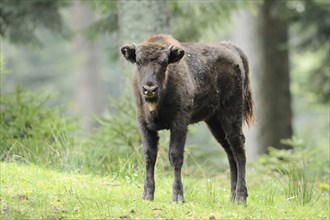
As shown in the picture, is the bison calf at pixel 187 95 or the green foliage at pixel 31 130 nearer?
the bison calf at pixel 187 95

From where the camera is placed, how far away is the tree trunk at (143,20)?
12.7 meters

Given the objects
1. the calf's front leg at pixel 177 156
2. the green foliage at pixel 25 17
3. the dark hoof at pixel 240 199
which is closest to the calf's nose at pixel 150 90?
the calf's front leg at pixel 177 156

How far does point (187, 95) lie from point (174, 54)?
616mm

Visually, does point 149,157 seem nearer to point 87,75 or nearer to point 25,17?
point 25,17

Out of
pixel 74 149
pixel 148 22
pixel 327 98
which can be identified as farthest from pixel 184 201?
pixel 327 98

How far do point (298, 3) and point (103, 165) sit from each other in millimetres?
8805

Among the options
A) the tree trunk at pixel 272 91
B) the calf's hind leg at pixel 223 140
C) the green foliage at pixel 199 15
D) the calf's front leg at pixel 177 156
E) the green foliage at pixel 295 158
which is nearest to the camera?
the calf's front leg at pixel 177 156

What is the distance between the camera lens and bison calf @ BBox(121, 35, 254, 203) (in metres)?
8.47

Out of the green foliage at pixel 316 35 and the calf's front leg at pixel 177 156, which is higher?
the green foliage at pixel 316 35

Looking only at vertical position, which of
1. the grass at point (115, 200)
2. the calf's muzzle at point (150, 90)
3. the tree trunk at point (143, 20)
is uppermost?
the tree trunk at point (143, 20)

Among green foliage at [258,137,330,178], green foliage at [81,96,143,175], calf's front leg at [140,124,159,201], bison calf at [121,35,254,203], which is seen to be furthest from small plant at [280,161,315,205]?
green foliage at [258,137,330,178]

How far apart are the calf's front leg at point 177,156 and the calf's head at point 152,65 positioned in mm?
524

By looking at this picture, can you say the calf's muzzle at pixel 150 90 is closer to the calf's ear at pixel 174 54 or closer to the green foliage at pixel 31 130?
the calf's ear at pixel 174 54

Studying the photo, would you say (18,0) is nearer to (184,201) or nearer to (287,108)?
(287,108)
